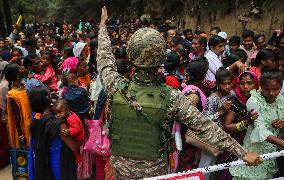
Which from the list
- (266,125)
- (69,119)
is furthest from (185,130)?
(69,119)

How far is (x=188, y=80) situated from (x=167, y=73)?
564mm

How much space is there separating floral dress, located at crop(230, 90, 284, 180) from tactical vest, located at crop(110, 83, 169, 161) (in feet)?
3.76

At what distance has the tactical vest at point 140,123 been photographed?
2.66 metres

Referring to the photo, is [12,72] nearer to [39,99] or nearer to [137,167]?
[39,99]

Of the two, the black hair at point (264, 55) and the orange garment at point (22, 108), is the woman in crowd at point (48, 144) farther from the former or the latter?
the black hair at point (264, 55)

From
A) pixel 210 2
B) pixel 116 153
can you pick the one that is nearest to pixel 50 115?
pixel 116 153

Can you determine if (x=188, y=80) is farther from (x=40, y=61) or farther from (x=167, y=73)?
(x=40, y=61)

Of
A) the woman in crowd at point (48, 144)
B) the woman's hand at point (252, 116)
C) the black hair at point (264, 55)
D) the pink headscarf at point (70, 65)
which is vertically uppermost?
the black hair at point (264, 55)

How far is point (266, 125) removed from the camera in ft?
11.8

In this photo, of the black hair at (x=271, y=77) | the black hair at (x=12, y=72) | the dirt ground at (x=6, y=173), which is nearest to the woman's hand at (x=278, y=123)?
the black hair at (x=271, y=77)

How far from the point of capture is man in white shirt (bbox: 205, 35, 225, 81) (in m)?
5.43

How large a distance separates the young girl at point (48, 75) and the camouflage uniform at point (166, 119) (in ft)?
11.0

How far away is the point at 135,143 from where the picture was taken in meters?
2.74

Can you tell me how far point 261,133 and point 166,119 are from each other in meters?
1.16
